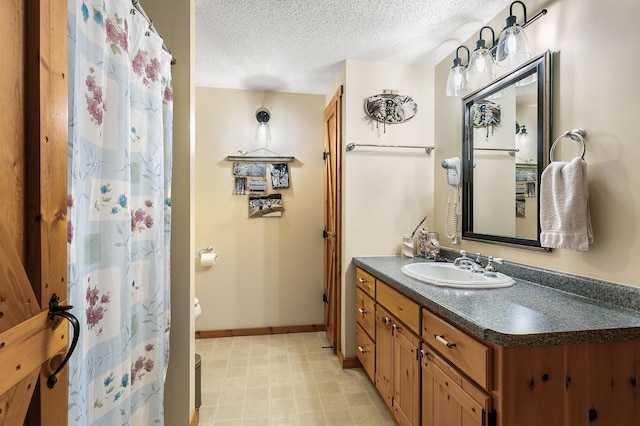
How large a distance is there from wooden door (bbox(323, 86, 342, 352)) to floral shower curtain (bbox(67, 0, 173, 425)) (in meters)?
1.43

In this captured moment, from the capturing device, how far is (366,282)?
2102 mm

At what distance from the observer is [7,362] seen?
1.67 feet

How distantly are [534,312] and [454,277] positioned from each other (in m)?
0.71

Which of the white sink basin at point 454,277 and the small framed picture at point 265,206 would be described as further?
the small framed picture at point 265,206

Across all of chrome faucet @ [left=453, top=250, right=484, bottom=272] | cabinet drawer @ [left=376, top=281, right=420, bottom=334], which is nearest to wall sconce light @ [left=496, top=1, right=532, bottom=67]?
chrome faucet @ [left=453, top=250, right=484, bottom=272]

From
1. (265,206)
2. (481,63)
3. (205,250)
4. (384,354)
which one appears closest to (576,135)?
(481,63)

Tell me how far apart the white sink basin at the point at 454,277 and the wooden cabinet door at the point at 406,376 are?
29 centimetres

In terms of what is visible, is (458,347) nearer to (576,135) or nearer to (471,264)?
(471,264)

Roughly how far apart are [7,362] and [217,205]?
250 cm

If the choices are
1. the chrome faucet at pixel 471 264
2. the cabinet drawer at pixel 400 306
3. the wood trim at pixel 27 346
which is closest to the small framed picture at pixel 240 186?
the cabinet drawer at pixel 400 306

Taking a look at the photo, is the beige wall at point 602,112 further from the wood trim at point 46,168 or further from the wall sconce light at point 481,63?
the wood trim at point 46,168

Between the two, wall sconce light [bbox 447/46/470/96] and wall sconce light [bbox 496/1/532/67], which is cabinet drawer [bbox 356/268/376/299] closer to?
wall sconce light [bbox 447/46/470/96]

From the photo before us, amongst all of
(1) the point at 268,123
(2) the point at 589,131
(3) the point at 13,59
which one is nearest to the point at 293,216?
(1) the point at 268,123

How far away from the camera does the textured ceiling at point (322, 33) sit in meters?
1.74
